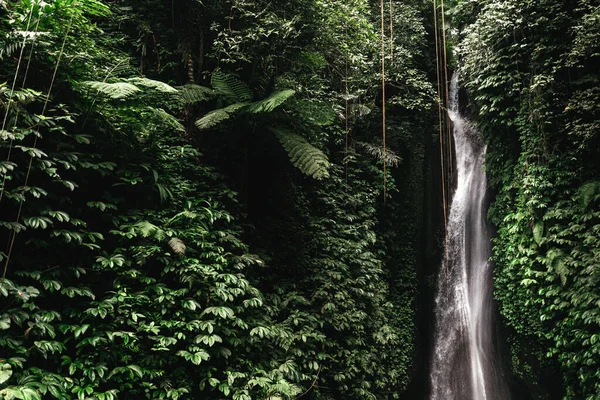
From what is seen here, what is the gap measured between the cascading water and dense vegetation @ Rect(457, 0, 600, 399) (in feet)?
2.05

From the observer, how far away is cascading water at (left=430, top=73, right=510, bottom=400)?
8586 millimetres

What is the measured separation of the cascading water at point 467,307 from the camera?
28.2 feet

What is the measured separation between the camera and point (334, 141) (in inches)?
369

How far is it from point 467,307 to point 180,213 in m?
7.65

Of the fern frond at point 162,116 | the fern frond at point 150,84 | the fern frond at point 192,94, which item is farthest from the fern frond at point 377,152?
the fern frond at point 150,84

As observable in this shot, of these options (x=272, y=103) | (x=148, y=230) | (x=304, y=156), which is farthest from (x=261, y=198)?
(x=148, y=230)

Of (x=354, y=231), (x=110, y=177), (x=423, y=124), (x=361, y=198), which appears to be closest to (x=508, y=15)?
(x=423, y=124)

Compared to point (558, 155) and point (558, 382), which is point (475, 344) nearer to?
point (558, 382)

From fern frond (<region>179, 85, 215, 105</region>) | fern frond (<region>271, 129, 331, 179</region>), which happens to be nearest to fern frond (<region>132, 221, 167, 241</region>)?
fern frond (<region>271, 129, 331, 179</region>)

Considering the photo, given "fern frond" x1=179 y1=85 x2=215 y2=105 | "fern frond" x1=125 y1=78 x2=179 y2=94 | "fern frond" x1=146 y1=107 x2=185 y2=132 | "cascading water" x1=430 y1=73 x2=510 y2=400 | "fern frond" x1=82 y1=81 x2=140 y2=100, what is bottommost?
"cascading water" x1=430 y1=73 x2=510 y2=400

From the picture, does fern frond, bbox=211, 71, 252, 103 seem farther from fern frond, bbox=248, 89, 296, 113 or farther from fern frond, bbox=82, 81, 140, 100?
fern frond, bbox=82, 81, 140, 100

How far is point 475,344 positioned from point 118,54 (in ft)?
29.8

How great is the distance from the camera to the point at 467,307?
9508mm

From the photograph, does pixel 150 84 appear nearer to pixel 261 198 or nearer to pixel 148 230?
pixel 148 230
